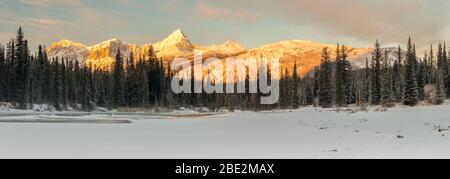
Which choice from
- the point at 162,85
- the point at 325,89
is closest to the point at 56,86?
the point at 162,85

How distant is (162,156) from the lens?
43.2 ft

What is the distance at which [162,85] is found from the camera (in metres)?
119

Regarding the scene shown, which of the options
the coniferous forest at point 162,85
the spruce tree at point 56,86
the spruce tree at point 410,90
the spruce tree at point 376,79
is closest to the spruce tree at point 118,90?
the coniferous forest at point 162,85

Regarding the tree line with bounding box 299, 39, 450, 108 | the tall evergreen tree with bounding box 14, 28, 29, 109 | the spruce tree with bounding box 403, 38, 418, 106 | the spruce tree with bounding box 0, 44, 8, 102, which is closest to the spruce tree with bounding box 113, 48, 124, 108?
the tall evergreen tree with bounding box 14, 28, 29, 109

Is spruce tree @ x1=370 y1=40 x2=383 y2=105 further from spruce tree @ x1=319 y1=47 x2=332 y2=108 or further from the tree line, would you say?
spruce tree @ x1=319 y1=47 x2=332 y2=108

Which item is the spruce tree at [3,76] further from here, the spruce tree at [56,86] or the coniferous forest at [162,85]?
the spruce tree at [56,86]

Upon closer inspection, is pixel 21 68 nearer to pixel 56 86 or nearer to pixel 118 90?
pixel 56 86

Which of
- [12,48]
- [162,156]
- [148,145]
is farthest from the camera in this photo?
[12,48]

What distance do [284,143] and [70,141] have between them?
8.62m

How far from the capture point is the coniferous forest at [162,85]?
86.0m

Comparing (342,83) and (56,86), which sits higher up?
(342,83)
